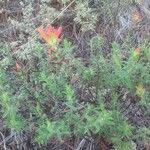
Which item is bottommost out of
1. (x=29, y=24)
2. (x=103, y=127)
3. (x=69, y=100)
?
(x=103, y=127)

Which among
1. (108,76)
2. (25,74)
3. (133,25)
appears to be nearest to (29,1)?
(133,25)

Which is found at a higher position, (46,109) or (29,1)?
(29,1)

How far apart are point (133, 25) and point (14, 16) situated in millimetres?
987

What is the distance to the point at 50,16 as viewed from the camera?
308 centimetres

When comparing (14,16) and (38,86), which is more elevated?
(14,16)

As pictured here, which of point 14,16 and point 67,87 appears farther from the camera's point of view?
point 14,16

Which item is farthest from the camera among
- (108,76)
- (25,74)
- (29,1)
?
(29,1)

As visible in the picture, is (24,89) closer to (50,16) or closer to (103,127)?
(103,127)

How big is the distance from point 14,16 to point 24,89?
4.00 ft

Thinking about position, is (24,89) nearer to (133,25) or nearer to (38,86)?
(38,86)

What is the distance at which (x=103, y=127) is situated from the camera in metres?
2.01

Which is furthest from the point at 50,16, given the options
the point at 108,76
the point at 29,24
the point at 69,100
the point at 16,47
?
the point at 69,100

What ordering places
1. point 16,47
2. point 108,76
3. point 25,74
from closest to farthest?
point 108,76 → point 25,74 → point 16,47

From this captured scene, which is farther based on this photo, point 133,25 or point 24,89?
point 133,25
